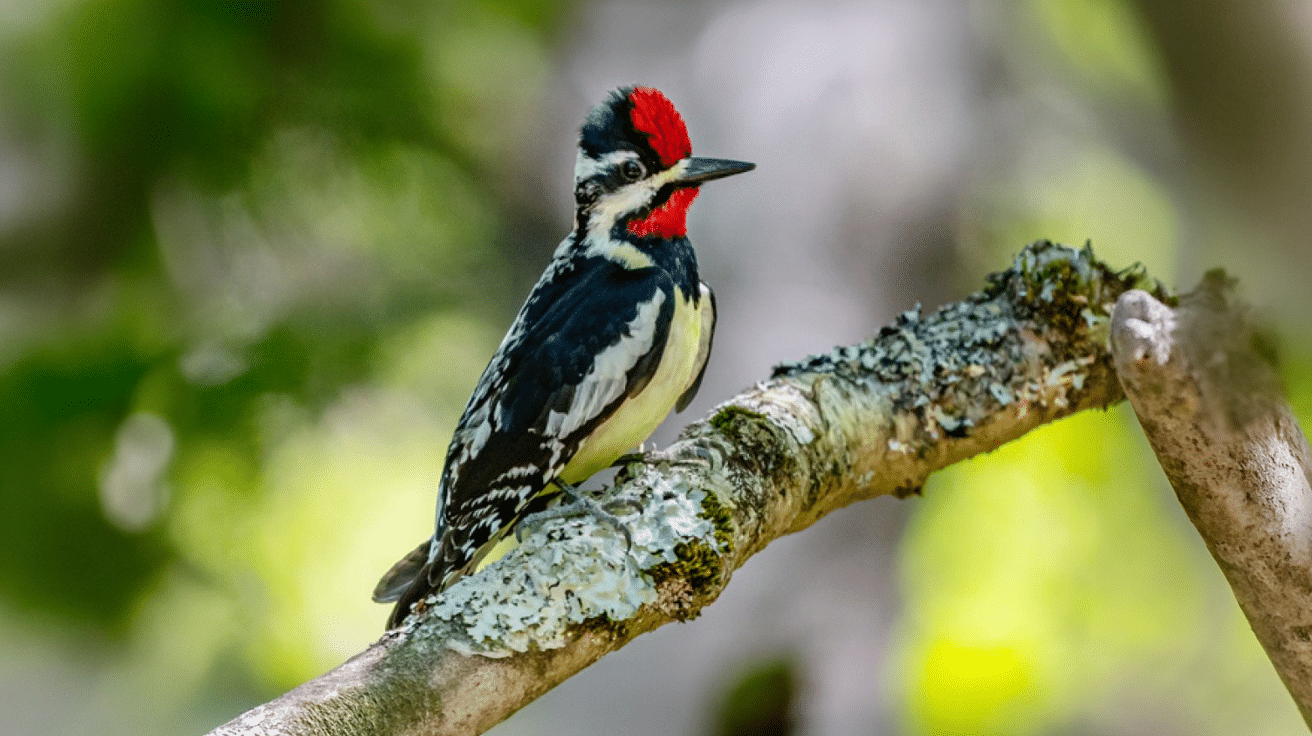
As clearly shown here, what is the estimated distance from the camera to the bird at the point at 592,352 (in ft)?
6.32

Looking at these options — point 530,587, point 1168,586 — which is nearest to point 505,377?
point 530,587

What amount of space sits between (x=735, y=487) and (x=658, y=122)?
834 mm

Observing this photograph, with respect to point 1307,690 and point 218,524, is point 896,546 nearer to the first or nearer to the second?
point 1307,690

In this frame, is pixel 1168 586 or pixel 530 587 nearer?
pixel 530 587

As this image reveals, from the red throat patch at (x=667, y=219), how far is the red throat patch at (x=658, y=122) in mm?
77

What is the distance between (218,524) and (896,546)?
72.0 inches

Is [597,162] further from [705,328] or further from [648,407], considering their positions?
[648,407]

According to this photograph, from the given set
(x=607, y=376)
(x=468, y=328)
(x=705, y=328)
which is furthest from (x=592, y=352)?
(x=468, y=328)

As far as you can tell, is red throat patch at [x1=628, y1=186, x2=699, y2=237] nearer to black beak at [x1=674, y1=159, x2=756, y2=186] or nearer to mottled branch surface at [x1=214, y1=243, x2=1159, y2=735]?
black beak at [x1=674, y1=159, x2=756, y2=186]

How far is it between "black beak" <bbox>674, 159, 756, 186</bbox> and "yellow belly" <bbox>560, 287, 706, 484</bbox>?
0.24 meters

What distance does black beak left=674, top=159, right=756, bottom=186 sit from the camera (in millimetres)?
2150

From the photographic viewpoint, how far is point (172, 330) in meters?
2.87

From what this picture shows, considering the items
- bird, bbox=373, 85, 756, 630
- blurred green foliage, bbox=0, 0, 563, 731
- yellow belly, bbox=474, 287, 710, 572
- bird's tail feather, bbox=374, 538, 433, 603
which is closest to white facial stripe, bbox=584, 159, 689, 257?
bird, bbox=373, 85, 756, 630

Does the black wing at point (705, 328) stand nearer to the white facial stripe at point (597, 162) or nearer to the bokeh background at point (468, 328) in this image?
the white facial stripe at point (597, 162)
